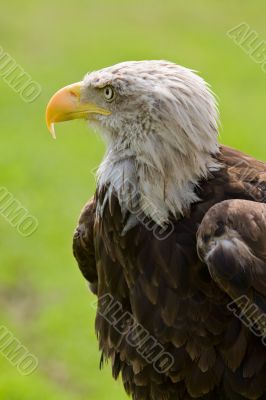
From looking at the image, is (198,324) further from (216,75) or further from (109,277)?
(216,75)

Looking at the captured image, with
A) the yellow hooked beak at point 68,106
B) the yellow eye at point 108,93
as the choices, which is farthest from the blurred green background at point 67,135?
the yellow eye at point 108,93

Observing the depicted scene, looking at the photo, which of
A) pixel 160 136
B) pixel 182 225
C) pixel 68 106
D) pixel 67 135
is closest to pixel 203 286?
pixel 182 225

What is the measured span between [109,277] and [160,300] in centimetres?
44

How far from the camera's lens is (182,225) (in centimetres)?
613

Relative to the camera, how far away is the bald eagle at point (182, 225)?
5902 mm

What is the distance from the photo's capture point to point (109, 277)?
649 centimetres

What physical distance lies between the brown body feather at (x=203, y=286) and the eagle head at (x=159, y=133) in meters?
0.13

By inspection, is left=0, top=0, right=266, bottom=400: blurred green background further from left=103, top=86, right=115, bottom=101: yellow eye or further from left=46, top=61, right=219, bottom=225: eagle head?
left=46, top=61, right=219, bottom=225: eagle head

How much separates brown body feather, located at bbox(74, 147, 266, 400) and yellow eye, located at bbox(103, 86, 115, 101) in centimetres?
55

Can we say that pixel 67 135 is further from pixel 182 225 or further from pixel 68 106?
pixel 182 225

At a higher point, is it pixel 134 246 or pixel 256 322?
pixel 134 246

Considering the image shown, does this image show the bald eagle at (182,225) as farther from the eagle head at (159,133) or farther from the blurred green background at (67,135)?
the blurred green background at (67,135)

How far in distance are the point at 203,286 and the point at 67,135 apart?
405 inches

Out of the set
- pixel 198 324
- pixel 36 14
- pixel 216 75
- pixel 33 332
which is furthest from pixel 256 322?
pixel 36 14
